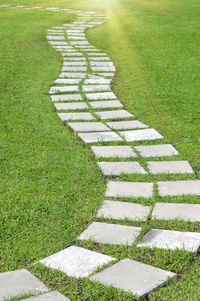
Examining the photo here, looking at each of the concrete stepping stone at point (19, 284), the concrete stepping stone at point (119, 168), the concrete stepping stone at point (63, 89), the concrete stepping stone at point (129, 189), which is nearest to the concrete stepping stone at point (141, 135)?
the concrete stepping stone at point (119, 168)

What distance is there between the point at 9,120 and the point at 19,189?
1643mm

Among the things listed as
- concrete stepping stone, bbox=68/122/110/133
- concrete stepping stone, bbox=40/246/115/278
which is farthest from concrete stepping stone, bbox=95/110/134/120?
concrete stepping stone, bbox=40/246/115/278

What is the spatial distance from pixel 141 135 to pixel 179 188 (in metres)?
1.19

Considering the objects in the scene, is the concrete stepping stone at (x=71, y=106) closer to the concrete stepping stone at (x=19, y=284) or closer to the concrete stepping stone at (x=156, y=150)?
the concrete stepping stone at (x=156, y=150)

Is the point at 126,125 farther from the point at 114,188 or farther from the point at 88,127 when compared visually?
the point at 114,188

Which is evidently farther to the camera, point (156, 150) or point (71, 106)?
point (71, 106)

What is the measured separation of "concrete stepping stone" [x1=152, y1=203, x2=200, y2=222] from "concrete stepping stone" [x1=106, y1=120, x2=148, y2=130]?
1688mm

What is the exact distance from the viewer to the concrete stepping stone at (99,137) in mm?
4227

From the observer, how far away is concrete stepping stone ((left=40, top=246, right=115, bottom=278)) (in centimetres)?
234

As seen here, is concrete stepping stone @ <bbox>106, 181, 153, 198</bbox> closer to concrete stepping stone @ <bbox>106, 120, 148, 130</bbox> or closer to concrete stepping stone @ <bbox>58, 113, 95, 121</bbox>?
concrete stepping stone @ <bbox>106, 120, 148, 130</bbox>

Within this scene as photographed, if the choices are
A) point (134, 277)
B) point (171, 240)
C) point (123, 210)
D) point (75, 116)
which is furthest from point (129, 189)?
point (75, 116)

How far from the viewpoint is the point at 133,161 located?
3838 mm

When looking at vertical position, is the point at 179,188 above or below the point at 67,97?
below

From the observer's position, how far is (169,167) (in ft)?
12.2
